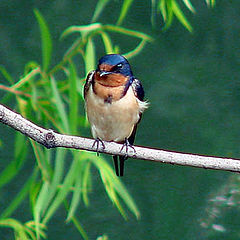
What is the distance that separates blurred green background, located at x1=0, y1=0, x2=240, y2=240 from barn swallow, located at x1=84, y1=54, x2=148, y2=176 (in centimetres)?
107

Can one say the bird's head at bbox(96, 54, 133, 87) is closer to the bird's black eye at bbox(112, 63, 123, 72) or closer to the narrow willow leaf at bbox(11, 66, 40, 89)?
the bird's black eye at bbox(112, 63, 123, 72)

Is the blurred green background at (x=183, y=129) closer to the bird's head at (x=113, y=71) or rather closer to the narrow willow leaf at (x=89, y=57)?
the narrow willow leaf at (x=89, y=57)

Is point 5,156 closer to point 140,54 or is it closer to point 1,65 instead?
point 1,65

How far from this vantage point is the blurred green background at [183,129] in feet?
10.7

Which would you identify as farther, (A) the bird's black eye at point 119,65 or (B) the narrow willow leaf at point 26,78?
(B) the narrow willow leaf at point 26,78

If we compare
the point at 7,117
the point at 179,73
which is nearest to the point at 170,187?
the point at 179,73

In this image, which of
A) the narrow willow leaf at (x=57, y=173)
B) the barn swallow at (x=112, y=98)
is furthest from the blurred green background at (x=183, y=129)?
the barn swallow at (x=112, y=98)

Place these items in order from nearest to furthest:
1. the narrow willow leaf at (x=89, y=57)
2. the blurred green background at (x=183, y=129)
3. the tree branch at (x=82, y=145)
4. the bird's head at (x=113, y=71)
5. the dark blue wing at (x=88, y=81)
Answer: the tree branch at (x=82, y=145)
the bird's head at (x=113, y=71)
the dark blue wing at (x=88, y=81)
the narrow willow leaf at (x=89, y=57)
the blurred green background at (x=183, y=129)

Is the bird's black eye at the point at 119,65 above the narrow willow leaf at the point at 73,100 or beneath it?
above

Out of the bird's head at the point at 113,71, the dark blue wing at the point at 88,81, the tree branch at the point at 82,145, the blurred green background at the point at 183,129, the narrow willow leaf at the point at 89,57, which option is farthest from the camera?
the blurred green background at the point at 183,129

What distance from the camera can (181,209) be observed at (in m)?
3.36

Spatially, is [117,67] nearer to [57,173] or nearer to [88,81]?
[88,81]

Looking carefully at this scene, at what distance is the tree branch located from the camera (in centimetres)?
150

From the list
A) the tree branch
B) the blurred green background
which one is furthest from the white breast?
the blurred green background
